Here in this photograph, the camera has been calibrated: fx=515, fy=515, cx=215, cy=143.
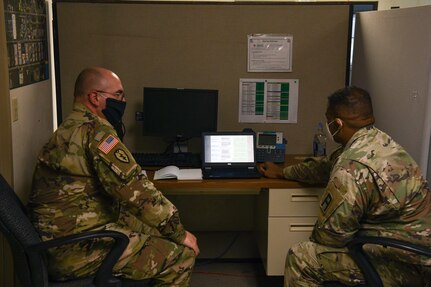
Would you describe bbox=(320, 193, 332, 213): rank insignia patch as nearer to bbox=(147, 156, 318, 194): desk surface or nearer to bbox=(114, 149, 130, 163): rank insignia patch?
bbox=(147, 156, 318, 194): desk surface

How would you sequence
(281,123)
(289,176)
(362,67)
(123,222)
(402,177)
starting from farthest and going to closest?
1. (281,123)
2. (362,67)
3. (289,176)
4. (123,222)
5. (402,177)

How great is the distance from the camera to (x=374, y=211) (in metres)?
1.90

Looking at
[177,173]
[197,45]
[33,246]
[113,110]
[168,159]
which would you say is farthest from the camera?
[197,45]

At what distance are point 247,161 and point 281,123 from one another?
472 mm

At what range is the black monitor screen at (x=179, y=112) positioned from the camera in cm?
288

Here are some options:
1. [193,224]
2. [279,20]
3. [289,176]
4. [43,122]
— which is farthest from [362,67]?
[43,122]

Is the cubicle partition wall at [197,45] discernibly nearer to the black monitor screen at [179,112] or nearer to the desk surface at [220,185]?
the black monitor screen at [179,112]

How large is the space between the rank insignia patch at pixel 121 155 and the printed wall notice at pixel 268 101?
1.18 metres

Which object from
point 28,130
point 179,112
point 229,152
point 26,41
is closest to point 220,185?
point 229,152

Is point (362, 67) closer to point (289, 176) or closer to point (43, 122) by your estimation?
point (289, 176)

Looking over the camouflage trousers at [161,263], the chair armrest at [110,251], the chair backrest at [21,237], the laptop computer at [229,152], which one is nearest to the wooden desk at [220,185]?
the laptop computer at [229,152]

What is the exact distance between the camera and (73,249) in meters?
1.91

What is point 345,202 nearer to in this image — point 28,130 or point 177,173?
point 177,173

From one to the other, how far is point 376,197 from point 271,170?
0.80m
